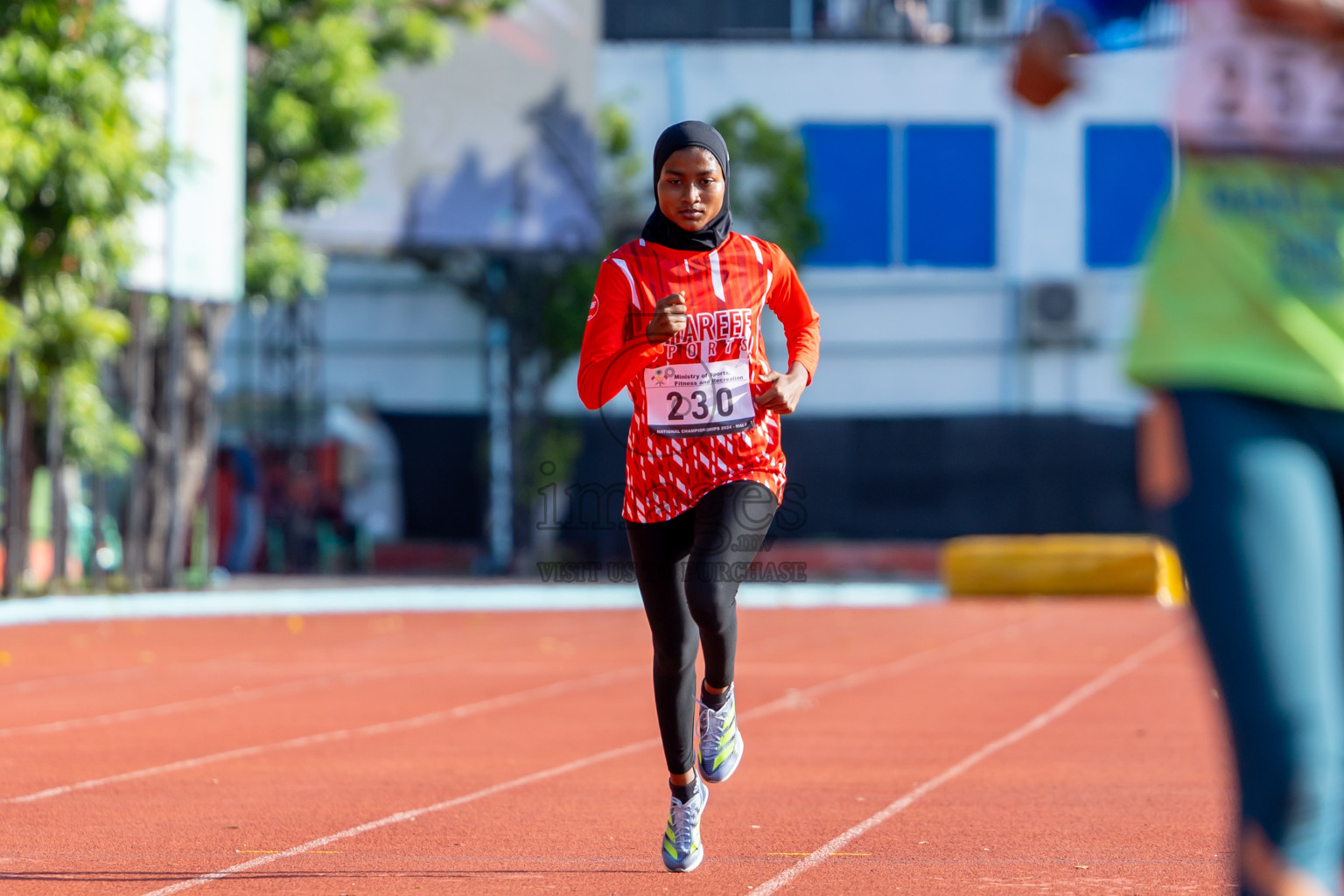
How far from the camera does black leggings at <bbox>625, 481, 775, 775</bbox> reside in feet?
16.8

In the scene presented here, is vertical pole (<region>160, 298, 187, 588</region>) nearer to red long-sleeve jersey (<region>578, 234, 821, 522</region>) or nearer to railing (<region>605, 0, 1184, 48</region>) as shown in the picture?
railing (<region>605, 0, 1184, 48</region>)

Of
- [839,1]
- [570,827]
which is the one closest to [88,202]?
[570,827]

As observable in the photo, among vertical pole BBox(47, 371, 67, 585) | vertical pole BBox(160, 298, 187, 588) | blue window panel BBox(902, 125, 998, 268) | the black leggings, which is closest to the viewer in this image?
the black leggings

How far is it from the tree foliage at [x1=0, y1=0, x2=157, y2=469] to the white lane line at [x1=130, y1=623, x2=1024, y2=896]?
7627mm

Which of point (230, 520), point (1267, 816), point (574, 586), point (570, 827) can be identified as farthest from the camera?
point (230, 520)

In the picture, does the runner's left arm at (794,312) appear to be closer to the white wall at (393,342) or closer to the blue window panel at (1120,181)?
the white wall at (393,342)

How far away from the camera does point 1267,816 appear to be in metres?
2.43

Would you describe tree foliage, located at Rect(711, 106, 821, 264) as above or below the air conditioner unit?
above

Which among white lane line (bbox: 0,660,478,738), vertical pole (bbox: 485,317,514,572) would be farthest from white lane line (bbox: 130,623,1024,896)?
vertical pole (bbox: 485,317,514,572)

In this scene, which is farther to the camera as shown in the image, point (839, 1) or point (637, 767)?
point (839, 1)

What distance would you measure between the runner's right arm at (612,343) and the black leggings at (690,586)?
1.24 feet

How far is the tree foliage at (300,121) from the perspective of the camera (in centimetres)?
2306

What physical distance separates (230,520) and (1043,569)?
13.2 m

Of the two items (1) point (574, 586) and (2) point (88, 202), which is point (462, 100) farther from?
(2) point (88, 202)
